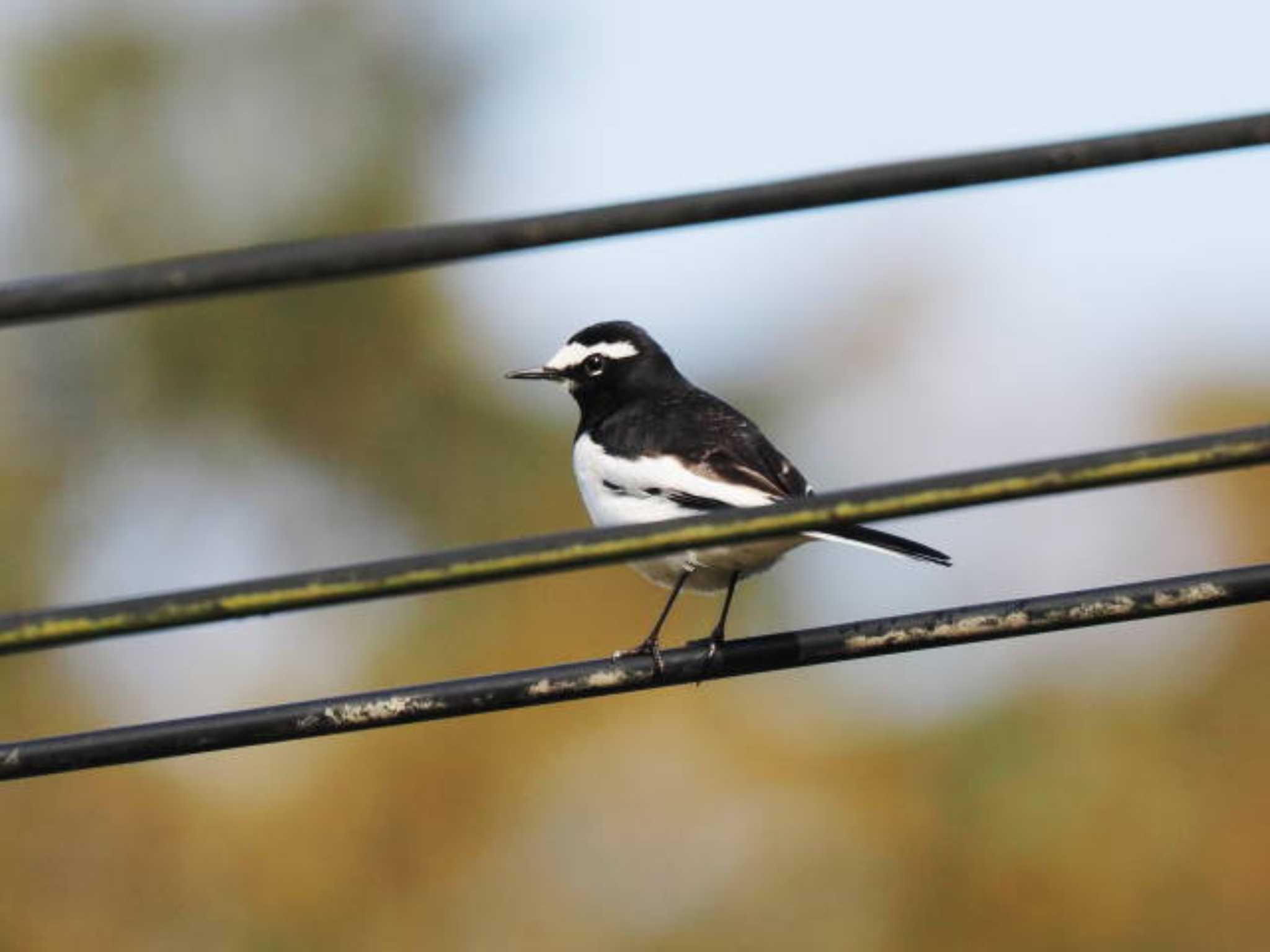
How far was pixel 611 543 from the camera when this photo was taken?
4500mm

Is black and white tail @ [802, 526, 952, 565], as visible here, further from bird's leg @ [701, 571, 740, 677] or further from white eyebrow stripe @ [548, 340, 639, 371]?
white eyebrow stripe @ [548, 340, 639, 371]

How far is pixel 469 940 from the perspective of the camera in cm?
2045

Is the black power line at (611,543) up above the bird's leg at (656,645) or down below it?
above

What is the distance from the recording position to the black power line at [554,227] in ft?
14.0

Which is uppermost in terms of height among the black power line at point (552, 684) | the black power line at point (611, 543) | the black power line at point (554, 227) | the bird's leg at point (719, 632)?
the black power line at point (554, 227)

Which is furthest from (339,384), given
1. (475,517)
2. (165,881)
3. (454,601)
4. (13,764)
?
(13,764)

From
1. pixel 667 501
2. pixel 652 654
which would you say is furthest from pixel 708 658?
pixel 667 501

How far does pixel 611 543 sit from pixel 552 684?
0.84 meters

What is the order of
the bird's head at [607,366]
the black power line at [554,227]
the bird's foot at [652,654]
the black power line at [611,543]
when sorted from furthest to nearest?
the bird's head at [607,366], the bird's foot at [652,654], the black power line at [611,543], the black power line at [554,227]

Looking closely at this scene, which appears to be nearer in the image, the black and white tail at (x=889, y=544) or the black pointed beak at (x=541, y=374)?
the black and white tail at (x=889, y=544)

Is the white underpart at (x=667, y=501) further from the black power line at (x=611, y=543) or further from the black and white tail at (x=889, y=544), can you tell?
the black power line at (x=611, y=543)

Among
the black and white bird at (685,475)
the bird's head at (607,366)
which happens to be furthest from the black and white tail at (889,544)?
the bird's head at (607,366)

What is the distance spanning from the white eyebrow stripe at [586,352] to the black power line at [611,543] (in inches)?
214

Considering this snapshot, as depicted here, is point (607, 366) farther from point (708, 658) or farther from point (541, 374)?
point (708, 658)
